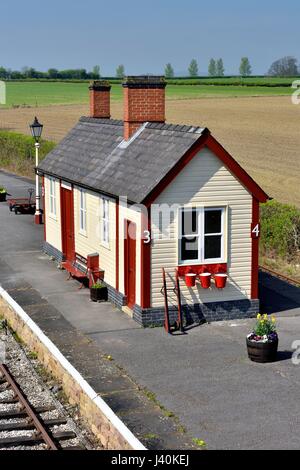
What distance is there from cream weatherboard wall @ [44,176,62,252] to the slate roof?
0.49 m

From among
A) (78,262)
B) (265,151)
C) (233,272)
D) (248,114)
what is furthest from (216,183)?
(248,114)

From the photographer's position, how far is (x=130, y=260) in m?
16.9

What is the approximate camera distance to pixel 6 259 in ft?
75.2

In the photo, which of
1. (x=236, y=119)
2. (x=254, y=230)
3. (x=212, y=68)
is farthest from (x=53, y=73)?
(x=254, y=230)

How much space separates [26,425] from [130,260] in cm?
528

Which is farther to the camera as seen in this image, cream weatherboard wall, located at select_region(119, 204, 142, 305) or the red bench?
the red bench

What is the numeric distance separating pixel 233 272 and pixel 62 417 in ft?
18.5

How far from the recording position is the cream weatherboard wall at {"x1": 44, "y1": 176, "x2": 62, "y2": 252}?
72.3 ft

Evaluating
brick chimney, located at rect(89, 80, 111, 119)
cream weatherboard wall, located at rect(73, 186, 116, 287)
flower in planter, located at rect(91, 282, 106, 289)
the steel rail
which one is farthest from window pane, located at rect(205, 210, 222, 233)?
brick chimney, located at rect(89, 80, 111, 119)

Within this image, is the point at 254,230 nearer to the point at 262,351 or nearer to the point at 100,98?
the point at 262,351

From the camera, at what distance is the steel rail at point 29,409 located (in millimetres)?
11641

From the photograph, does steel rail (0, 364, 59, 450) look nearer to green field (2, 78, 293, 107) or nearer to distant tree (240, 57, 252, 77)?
green field (2, 78, 293, 107)

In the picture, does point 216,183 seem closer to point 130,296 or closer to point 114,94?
point 130,296

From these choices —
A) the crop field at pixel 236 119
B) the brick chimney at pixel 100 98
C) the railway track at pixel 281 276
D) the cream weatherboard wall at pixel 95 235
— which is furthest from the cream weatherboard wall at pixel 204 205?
the crop field at pixel 236 119
